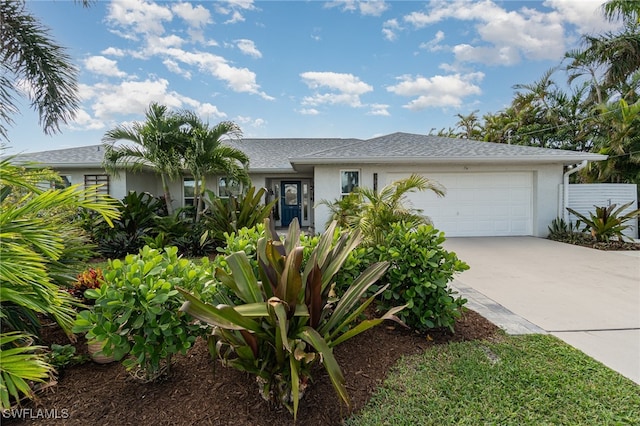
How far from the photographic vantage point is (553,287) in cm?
496

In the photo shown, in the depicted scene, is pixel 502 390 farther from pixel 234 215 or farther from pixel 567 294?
pixel 234 215

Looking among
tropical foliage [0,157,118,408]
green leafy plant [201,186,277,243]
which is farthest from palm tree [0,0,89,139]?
tropical foliage [0,157,118,408]

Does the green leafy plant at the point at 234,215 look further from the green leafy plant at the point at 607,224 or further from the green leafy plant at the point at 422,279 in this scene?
the green leafy plant at the point at 607,224

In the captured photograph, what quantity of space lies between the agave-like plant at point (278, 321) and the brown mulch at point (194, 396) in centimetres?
17

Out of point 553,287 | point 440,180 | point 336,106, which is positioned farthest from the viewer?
point 336,106

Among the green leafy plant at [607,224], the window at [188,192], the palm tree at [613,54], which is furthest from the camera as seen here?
the window at [188,192]

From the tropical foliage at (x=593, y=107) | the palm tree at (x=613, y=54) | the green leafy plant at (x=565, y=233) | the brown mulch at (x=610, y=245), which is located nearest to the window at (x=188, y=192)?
the green leafy plant at (x=565, y=233)

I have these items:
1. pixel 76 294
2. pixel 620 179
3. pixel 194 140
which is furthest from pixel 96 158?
pixel 620 179

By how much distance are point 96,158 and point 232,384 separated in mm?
11972

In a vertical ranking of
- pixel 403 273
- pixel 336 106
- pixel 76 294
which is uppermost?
pixel 336 106

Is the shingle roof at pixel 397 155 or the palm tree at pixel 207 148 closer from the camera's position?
the palm tree at pixel 207 148

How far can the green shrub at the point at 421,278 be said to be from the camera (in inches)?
114

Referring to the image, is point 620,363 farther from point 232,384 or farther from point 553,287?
point 232,384

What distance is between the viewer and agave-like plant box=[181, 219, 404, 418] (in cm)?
177
